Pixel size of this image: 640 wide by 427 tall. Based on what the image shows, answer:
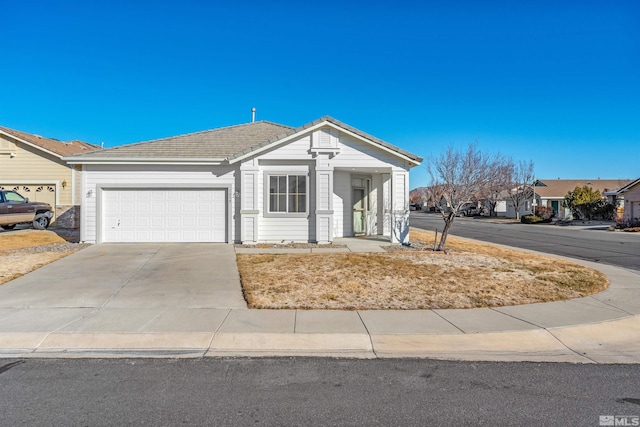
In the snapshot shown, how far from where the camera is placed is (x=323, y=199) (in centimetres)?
1468

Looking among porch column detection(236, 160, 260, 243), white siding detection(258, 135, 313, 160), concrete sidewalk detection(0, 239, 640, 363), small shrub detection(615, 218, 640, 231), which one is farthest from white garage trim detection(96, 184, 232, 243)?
small shrub detection(615, 218, 640, 231)

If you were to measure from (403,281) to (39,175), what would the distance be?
20.2m

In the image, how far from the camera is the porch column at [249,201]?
47.8ft

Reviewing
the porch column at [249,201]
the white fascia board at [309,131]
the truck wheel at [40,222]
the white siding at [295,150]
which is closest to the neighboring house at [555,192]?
the white fascia board at [309,131]

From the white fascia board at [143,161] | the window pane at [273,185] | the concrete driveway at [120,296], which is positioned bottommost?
the concrete driveway at [120,296]

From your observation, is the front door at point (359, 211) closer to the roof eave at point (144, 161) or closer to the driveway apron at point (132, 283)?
the roof eave at point (144, 161)

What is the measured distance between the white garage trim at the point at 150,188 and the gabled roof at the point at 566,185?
53535mm

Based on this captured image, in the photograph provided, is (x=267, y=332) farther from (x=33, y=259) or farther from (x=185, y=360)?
(x=33, y=259)

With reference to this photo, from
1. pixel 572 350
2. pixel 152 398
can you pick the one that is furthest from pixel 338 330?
pixel 572 350

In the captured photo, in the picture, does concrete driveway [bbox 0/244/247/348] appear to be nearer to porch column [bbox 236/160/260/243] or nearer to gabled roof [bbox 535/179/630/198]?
porch column [bbox 236/160/260/243]

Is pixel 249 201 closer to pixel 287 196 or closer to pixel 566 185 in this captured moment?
pixel 287 196

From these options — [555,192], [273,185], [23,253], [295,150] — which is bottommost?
[23,253]

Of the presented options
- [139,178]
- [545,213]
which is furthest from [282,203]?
[545,213]

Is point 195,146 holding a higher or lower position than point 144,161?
higher
